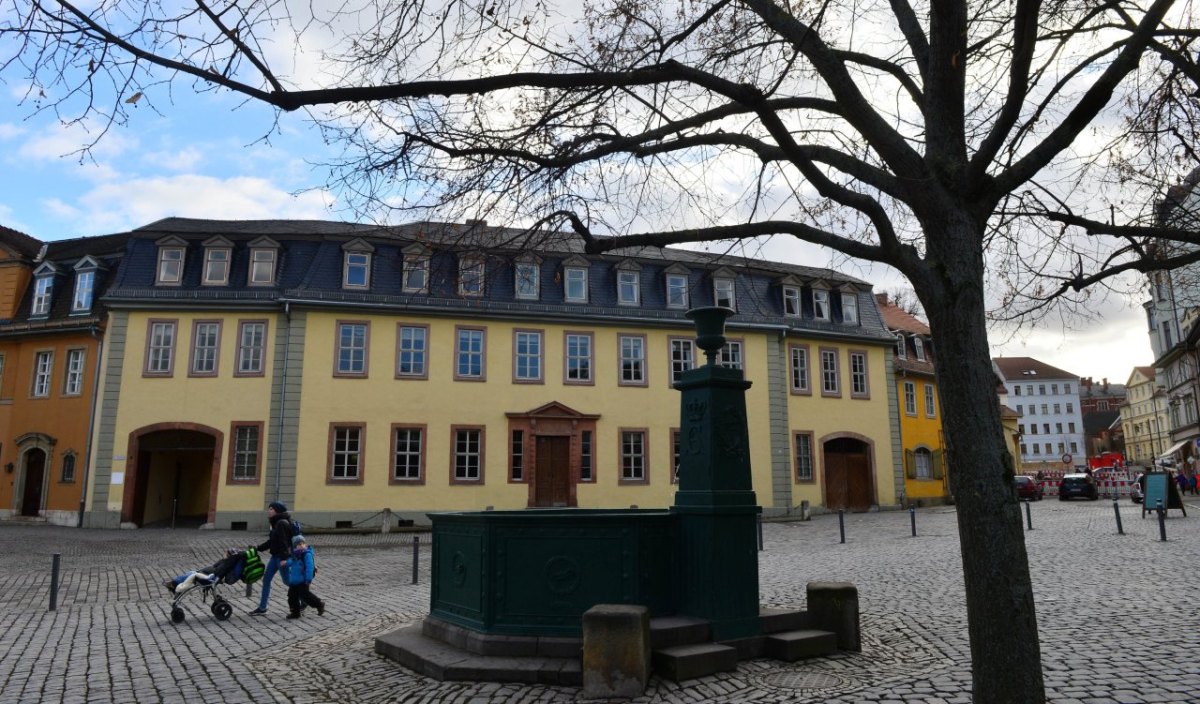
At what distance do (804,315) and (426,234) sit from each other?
95.0 feet

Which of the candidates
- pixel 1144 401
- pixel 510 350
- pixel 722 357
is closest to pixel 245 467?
pixel 510 350

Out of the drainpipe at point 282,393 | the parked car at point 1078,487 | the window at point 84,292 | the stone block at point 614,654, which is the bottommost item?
the stone block at point 614,654

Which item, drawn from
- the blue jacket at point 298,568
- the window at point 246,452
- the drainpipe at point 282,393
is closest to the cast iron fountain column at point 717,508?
the blue jacket at point 298,568

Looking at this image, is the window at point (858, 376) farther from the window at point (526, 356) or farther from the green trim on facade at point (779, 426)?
the window at point (526, 356)

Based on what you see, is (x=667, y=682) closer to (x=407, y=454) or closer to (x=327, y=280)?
(x=407, y=454)

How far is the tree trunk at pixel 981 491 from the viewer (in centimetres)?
428

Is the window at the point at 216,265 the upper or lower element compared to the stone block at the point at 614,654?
upper

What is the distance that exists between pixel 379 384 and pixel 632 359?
905 cm

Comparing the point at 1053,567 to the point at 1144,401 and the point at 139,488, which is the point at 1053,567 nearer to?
the point at 139,488

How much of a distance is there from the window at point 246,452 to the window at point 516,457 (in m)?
8.01

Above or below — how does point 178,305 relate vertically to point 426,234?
above

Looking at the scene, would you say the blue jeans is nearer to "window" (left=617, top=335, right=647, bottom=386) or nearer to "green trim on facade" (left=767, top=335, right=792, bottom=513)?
"window" (left=617, top=335, right=647, bottom=386)

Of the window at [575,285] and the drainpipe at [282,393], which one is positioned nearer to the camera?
the drainpipe at [282,393]

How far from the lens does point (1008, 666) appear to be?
→ 425cm
